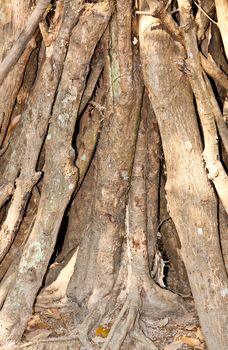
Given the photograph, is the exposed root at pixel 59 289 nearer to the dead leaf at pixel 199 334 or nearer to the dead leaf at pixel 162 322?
the dead leaf at pixel 162 322

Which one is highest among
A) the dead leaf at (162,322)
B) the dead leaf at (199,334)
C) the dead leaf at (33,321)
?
the dead leaf at (33,321)

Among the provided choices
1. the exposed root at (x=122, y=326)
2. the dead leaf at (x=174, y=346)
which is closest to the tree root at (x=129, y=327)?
the exposed root at (x=122, y=326)

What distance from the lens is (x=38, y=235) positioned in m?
2.84

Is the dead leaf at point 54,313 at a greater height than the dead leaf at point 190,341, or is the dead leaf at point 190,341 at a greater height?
the dead leaf at point 54,313

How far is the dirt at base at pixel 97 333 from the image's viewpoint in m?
2.73

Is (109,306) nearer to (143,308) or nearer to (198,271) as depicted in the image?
(143,308)

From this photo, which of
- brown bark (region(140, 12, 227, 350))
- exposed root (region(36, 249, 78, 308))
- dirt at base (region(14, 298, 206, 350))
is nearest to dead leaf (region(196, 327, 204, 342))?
dirt at base (region(14, 298, 206, 350))

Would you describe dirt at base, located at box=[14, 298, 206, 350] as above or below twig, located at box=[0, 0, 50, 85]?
below

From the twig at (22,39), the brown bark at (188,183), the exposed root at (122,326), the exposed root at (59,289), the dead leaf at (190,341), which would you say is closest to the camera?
the brown bark at (188,183)

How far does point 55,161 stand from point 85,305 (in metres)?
0.90

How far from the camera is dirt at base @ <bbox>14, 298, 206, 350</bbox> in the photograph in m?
2.73

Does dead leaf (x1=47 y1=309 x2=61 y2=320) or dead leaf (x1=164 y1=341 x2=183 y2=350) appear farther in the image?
dead leaf (x1=47 y1=309 x2=61 y2=320)

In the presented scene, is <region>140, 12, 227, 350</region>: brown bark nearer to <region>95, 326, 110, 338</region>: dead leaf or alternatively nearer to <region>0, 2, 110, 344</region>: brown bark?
<region>0, 2, 110, 344</region>: brown bark

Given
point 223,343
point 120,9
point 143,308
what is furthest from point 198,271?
point 120,9
